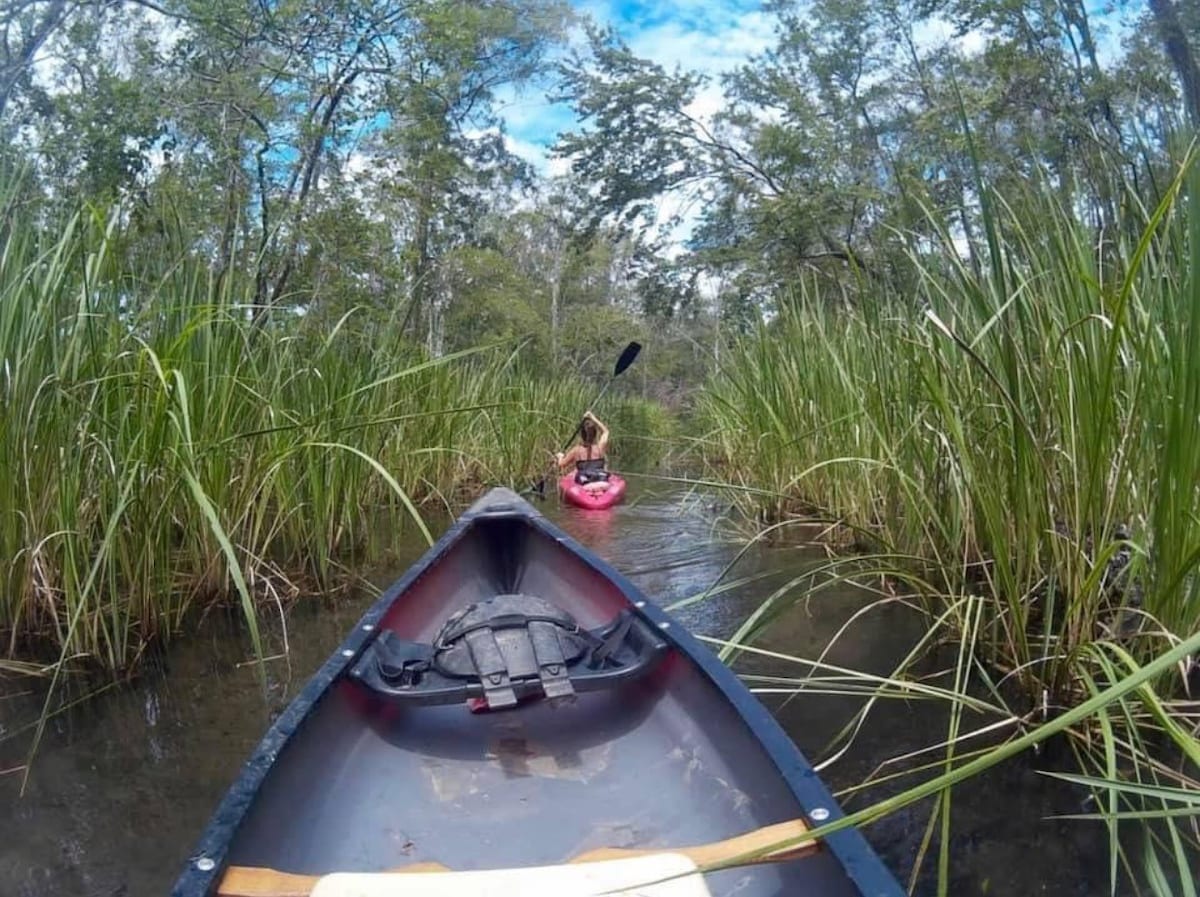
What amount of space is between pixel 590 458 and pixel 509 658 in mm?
5741

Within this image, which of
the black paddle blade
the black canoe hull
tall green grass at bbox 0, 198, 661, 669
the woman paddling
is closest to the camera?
the black canoe hull

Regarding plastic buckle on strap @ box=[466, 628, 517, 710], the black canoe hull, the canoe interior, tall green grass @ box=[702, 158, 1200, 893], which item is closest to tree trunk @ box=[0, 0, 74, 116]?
the black canoe hull

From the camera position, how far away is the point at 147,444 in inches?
87.4

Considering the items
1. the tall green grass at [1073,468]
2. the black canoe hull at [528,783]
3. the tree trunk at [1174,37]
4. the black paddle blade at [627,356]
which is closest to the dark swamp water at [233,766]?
the tall green grass at [1073,468]

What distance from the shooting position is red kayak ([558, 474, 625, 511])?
6.85m

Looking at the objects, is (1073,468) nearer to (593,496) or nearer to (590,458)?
(593,496)

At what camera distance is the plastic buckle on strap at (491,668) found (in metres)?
1.92

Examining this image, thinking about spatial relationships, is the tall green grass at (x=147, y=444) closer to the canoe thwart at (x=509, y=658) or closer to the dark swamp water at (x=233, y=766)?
the dark swamp water at (x=233, y=766)

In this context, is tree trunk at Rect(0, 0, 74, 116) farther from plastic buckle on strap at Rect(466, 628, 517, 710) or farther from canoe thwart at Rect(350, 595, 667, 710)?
plastic buckle on strap at Rect(466, 628, 517, 710)

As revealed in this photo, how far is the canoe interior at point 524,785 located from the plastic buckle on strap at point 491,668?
A: 0.31 ft

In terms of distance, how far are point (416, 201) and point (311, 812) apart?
37.2 ft

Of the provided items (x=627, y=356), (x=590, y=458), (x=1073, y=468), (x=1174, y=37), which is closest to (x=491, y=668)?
(x=1073, y=468)

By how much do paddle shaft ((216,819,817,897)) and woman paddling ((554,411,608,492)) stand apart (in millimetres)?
5487

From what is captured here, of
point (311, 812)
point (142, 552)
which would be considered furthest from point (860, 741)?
point (142, 552)
